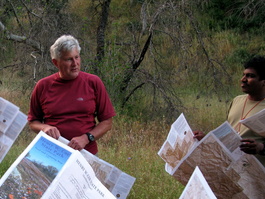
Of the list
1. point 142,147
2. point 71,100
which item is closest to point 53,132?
point 71,100

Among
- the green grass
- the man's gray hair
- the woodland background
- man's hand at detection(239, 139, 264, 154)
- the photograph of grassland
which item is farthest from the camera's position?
the woodland background

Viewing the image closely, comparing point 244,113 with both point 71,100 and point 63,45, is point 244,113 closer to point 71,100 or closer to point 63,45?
point 71,100

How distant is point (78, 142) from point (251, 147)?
1123 mm

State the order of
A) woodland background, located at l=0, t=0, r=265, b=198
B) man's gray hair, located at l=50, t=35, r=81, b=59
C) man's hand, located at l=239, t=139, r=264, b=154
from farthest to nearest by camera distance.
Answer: woodland background, located at l=0, t=0, r=265, b=198 < man's gray hair, located at l=50, t=35, r=81, b=59 < man's hand, located at l=239, t=139, r=264, b=154

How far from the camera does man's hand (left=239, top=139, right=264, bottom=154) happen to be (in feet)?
8.65

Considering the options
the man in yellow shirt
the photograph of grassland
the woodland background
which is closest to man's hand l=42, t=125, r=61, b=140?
the photograph of grassland

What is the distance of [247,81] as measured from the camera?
293 cm

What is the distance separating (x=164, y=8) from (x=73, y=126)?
4823 mm

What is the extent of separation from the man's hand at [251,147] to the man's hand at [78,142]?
104cm

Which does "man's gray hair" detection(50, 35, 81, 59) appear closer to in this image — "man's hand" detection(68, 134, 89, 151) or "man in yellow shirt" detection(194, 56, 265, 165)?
"man's hand" detection(68, 134, 89, 151)

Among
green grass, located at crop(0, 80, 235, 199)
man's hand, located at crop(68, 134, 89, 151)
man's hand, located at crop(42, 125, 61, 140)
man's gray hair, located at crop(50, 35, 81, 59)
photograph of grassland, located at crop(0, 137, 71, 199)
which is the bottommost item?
green grass, located at crop(0, 80, 235, 199)

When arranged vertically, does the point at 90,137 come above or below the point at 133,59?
above

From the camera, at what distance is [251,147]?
2.64 metres

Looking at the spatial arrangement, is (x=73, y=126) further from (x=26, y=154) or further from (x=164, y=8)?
(x=164, y=8)
